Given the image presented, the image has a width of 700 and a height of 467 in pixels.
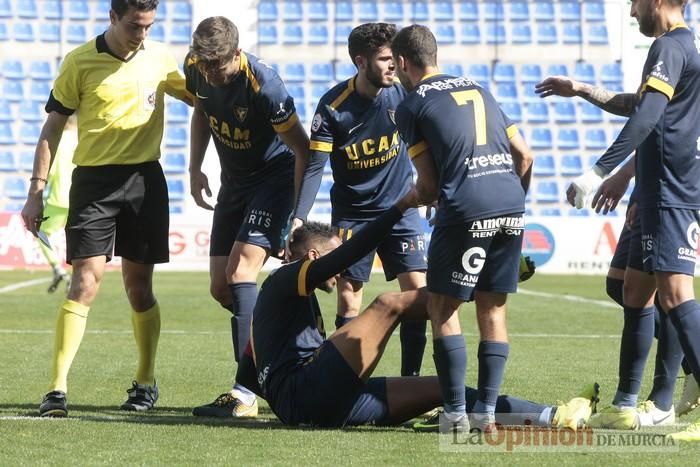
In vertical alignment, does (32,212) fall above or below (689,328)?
above

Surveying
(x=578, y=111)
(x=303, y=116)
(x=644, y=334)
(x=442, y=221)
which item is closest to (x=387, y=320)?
(x=442, y=221)

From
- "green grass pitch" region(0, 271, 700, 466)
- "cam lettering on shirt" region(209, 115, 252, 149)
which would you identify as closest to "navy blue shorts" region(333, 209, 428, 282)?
"cam lettering on shirt" region(209, 115, 252, 149)

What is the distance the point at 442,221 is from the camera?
5.00 metres

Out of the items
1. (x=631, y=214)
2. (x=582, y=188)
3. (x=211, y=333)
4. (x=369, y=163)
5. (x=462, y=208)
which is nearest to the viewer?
(x=582, y=188)

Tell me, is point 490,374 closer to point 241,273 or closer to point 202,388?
point 241,273

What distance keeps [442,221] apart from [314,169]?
1420mm

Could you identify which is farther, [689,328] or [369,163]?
[369,163]

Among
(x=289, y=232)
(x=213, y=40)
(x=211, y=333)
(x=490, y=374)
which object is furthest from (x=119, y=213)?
(x=211, y=333)

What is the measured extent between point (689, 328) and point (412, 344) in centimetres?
190

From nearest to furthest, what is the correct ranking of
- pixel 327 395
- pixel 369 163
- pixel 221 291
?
1. pixel 327 395
2. pixel 221 291
3. pixel 369 163

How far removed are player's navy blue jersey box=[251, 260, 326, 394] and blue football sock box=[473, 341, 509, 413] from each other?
0.83 meters

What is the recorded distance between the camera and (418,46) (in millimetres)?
5125

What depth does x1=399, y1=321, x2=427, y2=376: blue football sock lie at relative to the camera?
6.48 meters

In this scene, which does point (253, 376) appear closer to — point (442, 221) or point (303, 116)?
point (442, 221)
